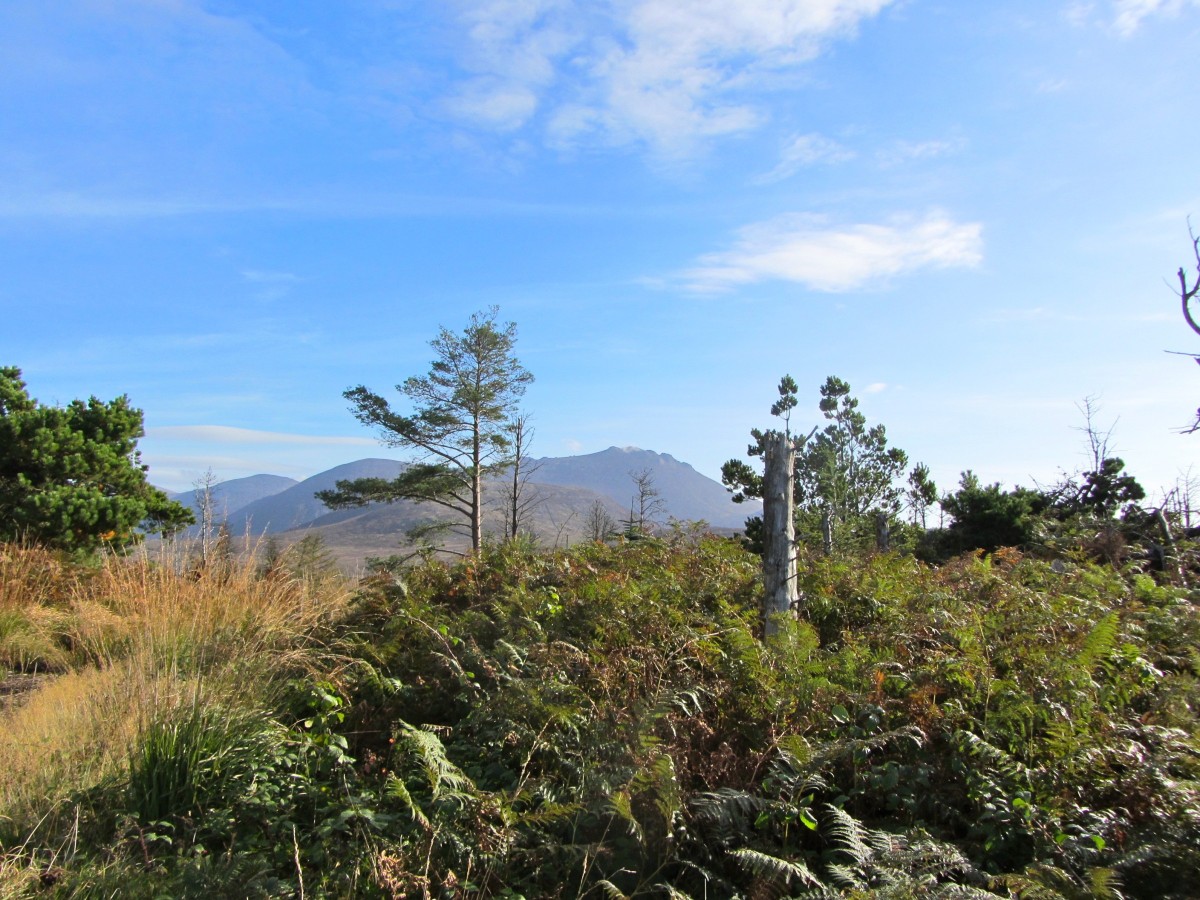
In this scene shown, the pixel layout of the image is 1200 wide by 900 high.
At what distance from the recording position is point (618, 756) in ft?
12.1

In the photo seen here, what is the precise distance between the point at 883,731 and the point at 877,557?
4.12 metres

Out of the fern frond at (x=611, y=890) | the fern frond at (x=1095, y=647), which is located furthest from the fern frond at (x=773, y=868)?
the fern frond at (x=1095, y=647)

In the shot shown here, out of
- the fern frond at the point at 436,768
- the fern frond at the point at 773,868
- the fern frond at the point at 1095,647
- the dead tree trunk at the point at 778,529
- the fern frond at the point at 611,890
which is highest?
the dead tree trunk at the point at 778,529

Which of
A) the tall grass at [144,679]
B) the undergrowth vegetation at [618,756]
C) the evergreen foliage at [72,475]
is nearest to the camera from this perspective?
the undergrowth vegetation at [618,756]

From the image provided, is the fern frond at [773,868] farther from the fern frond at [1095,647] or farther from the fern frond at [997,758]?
the fern frond at [1095,647]

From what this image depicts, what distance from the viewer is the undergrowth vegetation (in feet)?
10.5

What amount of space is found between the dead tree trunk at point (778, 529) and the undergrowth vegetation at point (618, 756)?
0.76 metres

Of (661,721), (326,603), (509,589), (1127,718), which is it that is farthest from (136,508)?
(1127,718)

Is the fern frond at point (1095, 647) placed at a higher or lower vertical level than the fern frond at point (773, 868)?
higher

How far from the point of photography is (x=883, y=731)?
4055 millimetres

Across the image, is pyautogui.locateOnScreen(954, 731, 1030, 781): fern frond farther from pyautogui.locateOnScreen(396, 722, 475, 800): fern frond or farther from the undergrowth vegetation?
pyautogui.locateOnScreen(396, 722, 475, 800): fern frond

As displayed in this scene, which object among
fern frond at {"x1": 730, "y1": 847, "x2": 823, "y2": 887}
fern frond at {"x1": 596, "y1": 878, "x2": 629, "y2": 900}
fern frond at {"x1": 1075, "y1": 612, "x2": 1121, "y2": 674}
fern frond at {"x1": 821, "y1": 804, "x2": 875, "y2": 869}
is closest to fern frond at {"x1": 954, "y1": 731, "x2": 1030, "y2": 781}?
fern frond at {"x1": 821, "y1": 804, "x2": 875, "y2": 869}

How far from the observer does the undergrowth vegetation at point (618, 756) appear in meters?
3.20

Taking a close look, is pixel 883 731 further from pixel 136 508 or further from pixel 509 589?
pixel 136 508
